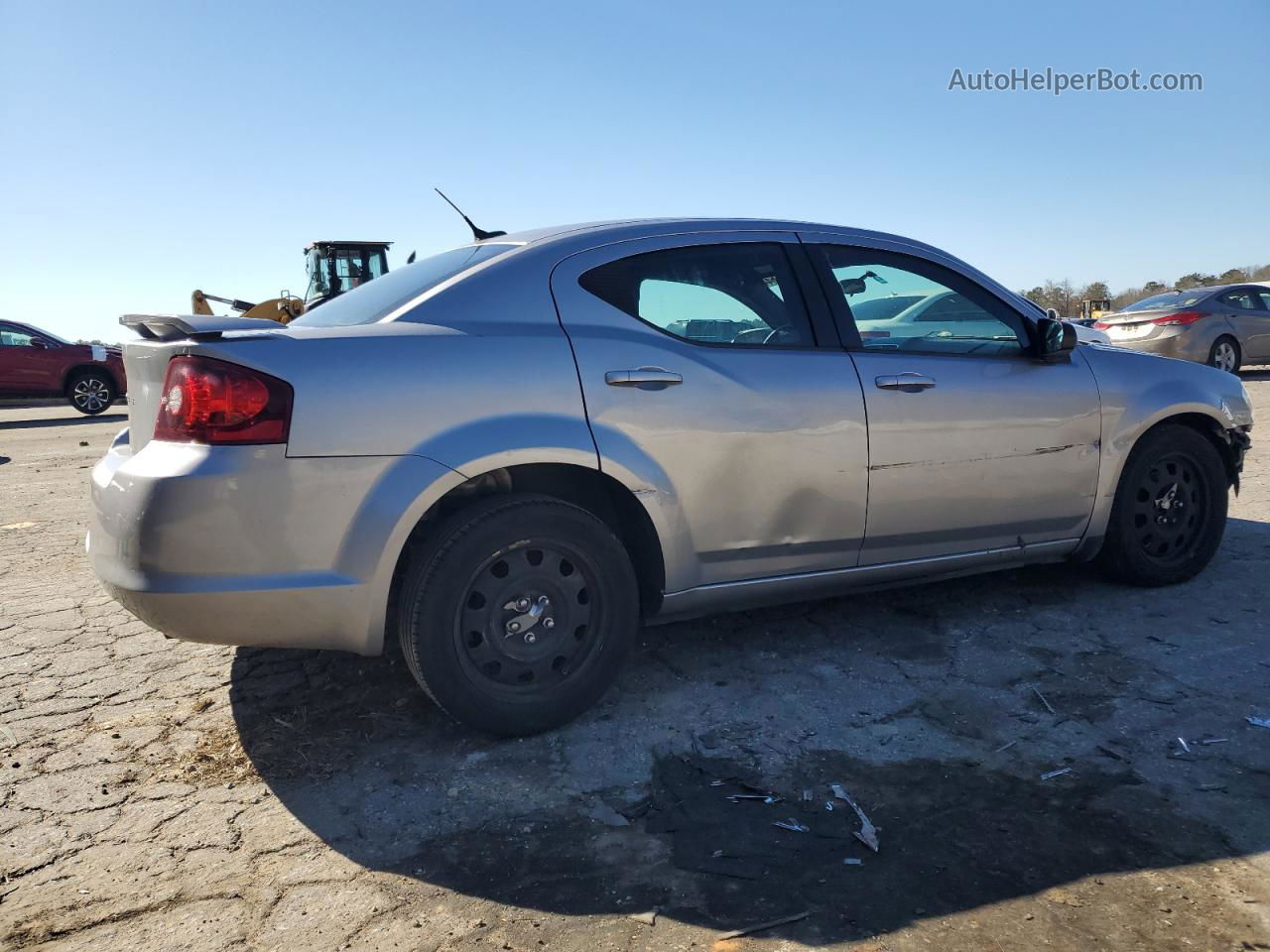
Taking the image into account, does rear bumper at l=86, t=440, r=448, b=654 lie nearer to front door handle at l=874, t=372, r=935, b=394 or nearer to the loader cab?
front door handle at l=874, t=372, r=935, b=394

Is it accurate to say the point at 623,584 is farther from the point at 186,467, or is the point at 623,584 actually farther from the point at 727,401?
the point at 186,467

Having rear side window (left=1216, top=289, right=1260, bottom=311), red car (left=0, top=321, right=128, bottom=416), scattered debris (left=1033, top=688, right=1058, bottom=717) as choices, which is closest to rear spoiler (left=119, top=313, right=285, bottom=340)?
scattered debris (left=1033, top=688, right=1058, bottom=717)

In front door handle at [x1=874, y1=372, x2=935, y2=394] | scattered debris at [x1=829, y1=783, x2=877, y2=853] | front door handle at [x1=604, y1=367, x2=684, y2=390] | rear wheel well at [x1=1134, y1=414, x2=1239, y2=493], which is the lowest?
scattered debris at [x1=829, y1=783, x2=877, y2=853]

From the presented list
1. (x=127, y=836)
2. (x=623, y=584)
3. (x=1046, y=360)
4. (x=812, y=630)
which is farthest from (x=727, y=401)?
(x=127, y=836)

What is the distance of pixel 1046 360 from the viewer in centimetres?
402

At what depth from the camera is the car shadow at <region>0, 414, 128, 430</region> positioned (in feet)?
50.5

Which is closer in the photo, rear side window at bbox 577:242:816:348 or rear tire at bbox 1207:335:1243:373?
rear side window at bbox 577:242:816:348

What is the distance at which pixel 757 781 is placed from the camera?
2727mm

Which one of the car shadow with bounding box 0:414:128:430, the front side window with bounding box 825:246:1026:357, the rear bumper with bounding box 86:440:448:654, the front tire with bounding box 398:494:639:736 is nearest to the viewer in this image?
the rear bumper with bounding box 86:440:448:654

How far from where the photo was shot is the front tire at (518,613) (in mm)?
2859

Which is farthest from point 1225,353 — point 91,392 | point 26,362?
point 26,362

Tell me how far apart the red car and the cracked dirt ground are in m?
14.6

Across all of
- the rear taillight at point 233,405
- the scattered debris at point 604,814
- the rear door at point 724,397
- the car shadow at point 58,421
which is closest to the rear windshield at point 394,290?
the rear door at point 724,397

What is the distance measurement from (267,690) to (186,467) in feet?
3.71
